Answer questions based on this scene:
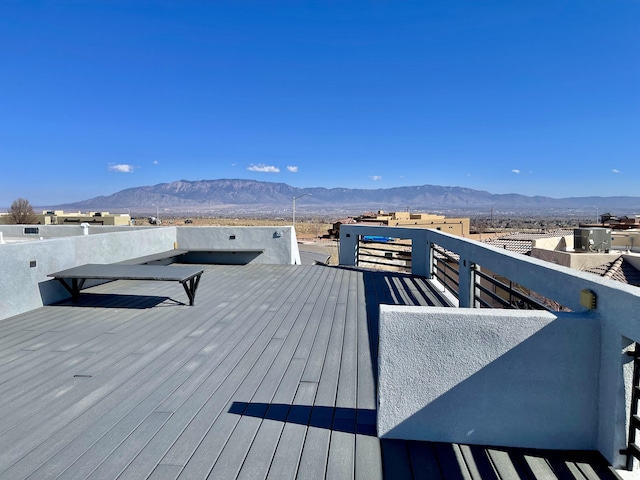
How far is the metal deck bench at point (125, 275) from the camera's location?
16.3 feet

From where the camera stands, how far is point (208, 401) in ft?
8.69

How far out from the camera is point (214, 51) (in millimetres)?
27438

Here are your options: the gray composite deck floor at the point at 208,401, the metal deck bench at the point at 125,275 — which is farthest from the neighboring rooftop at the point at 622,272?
the metal deck bench at the point at 125,275

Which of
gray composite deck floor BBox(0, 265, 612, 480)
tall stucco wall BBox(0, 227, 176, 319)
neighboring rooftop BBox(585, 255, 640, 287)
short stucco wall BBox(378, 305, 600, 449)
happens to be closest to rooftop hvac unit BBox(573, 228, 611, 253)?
neighboring rooftop BBox(585, 255, 640, 287)

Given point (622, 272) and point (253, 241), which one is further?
point (253, 241)

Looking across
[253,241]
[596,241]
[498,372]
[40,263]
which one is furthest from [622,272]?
[40,263]

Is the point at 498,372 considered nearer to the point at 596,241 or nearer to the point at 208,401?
the point at 208,401

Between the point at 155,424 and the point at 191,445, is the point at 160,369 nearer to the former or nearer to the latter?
the point at 155,424

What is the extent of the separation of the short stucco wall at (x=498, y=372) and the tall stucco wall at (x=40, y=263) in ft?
17.4

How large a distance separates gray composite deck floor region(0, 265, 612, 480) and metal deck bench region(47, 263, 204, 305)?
0.46 metres

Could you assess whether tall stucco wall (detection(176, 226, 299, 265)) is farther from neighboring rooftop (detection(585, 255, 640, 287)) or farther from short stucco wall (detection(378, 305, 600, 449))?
neighboring rooftop (detection(585, 255, 640, 287))

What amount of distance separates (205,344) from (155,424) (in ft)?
4.94

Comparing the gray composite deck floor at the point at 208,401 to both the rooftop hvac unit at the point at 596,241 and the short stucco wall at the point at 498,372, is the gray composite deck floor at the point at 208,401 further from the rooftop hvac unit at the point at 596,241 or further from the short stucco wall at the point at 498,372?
the rooftop hvac unit at the point at 596,241

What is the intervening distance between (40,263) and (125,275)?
57.5 inches
